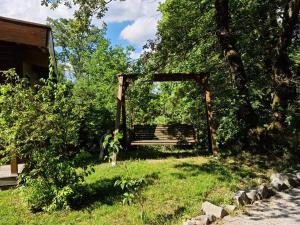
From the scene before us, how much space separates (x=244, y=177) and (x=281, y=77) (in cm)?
374

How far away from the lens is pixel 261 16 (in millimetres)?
13953

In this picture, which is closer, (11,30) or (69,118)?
(69,118)

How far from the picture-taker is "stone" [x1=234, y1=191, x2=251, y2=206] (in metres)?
7.85

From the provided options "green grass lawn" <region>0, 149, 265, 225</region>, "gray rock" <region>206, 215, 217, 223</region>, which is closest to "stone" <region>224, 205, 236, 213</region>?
"green grass lawn" <region>0, 149, 265, 225</region>

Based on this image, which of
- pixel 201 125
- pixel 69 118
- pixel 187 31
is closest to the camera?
pixel 69 118

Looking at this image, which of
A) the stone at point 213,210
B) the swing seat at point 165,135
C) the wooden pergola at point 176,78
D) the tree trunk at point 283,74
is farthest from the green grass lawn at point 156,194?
the tree trunk at point 283,74

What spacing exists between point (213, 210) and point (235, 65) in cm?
595

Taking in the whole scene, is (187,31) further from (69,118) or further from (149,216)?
(149,216)

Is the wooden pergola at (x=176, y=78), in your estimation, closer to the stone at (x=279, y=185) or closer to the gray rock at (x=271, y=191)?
the stone at (x=279, y=185)

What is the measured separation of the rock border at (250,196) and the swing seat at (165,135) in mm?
3825

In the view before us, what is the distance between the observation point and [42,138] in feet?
25.5

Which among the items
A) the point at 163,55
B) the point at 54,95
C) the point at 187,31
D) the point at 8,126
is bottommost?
the point at 8,126

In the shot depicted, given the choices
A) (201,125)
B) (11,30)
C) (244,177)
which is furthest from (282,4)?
(11,30)

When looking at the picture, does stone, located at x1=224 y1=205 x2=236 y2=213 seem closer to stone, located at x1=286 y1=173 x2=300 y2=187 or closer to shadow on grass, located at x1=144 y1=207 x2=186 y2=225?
shadow on grass, located at x1=144 y1=207 x2=186 y2=225
